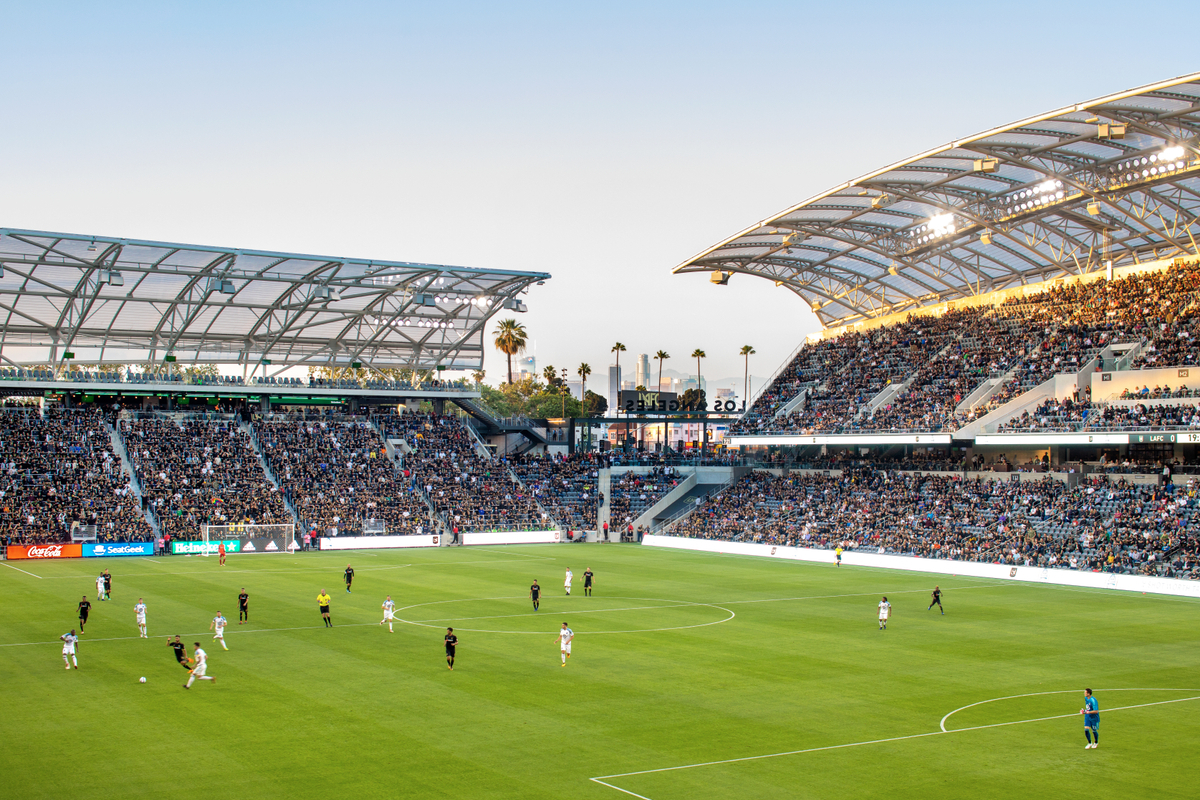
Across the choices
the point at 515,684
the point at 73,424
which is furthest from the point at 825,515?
the point at 73,424

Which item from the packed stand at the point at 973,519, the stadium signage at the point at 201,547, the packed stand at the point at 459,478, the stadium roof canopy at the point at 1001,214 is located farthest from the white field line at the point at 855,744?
the packed stand at the point at 459,478

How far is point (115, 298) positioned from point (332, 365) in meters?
17.5

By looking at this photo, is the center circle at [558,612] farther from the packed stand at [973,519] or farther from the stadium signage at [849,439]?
the stadium signage at [849,439]

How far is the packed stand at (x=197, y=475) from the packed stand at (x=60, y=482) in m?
1.52

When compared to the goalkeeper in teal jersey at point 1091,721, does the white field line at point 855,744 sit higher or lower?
lower

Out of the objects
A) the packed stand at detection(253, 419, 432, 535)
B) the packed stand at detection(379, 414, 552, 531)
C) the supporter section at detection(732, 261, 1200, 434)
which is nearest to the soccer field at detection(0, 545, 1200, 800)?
the supporter section at detection(732, 261, 1200, 434)

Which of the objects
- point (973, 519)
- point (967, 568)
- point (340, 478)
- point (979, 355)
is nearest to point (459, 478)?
point (340, 478)

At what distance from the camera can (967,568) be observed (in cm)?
5372

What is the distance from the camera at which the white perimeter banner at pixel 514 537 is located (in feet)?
240

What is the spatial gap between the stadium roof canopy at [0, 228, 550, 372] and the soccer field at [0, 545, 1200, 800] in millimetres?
24802

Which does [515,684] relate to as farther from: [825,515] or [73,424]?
[73,424]

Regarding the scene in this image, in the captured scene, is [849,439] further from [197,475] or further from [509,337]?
[509,337]

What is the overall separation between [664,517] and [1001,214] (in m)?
34.9

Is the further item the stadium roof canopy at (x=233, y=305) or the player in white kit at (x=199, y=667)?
the stadium roof canopy at (x=233, y=305)
